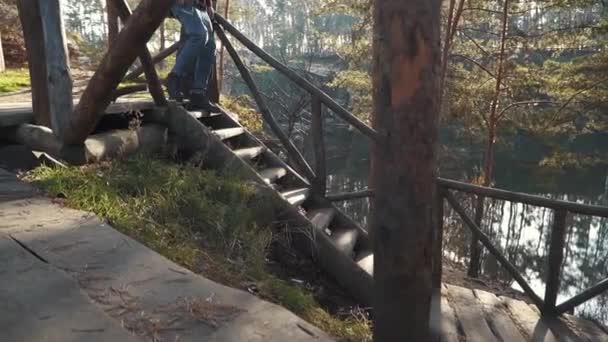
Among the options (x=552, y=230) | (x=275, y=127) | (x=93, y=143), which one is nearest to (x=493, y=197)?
(x=552, y=230)

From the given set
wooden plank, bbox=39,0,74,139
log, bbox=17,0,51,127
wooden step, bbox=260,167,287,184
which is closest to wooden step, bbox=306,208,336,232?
wooden step, bbox=260,167,287,184

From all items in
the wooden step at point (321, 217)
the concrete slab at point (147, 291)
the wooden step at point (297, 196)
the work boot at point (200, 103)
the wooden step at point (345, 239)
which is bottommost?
the wooden step at point (345, 239)

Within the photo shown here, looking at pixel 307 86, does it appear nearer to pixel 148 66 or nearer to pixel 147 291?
pixel 148 66

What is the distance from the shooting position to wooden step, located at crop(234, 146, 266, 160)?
4.60m

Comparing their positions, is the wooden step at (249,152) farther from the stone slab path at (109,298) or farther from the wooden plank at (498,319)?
the wooden plank at (498,319)

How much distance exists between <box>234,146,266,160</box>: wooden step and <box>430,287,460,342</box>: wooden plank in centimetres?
221

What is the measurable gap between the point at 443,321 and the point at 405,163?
1.59 m

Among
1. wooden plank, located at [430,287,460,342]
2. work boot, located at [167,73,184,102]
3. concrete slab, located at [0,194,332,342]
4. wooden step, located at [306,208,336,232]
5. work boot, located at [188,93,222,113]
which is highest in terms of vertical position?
work boot, located at [167,73,184,102]

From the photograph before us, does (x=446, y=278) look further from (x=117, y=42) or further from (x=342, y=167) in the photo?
(x=342, y=167)

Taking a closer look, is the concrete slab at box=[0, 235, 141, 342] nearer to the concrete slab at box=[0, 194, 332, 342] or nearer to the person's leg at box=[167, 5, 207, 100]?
the concrete slab at box=[0, 194, 332, 342]

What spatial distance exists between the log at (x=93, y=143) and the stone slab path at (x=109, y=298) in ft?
3.98

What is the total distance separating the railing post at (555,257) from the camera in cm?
314

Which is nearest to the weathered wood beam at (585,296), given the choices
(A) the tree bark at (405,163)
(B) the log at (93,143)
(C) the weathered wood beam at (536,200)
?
(C) the weathered wood beam at (536,200)

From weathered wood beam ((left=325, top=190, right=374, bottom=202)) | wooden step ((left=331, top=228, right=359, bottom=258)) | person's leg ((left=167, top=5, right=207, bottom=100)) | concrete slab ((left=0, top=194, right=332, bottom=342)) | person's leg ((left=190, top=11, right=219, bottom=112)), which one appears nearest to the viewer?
concrete slab ((left=0, top=194, right=332, bottom=342))
